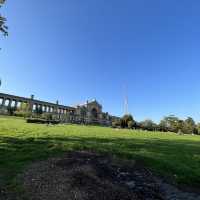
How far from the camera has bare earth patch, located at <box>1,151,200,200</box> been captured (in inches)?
241

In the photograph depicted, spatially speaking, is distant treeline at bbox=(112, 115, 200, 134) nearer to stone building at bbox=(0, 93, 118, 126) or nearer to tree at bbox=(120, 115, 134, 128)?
tree at bbox=(120, 115, 134, 128)

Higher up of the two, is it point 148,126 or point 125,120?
point 125,120

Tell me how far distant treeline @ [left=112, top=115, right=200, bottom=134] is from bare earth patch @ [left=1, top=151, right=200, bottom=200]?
6957cm

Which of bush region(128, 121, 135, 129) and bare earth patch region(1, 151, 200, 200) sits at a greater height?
bush region(128, 121, 135, 129)

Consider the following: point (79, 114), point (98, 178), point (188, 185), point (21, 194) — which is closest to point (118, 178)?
point (98, 178)

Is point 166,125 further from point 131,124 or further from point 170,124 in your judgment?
point 131,124

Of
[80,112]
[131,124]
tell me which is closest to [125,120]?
[131,124]

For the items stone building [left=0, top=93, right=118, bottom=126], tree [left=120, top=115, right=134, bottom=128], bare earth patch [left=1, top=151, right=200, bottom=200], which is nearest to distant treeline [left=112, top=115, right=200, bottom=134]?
tree [left=120, top=115, right=134, bottom=128]

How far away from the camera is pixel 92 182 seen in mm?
6809

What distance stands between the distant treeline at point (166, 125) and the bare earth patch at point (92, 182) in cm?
6957

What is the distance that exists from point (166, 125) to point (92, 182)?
104059mm

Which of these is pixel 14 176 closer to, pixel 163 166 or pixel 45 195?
pixel 45 195

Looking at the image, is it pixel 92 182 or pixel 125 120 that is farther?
pixel 125 120

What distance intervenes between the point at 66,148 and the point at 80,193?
6.14 meters
